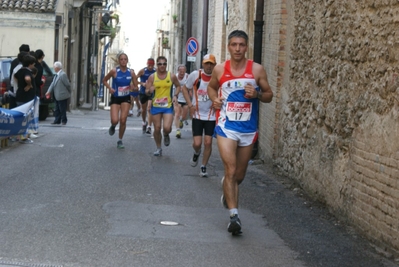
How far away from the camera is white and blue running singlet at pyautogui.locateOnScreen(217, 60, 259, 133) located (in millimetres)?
8336

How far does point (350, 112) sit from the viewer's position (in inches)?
358

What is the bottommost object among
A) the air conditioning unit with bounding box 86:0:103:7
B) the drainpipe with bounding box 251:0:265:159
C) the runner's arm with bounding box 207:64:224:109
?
the runner's arm with bounding box 207:64:224:109

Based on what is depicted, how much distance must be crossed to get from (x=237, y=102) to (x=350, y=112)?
1.47 m

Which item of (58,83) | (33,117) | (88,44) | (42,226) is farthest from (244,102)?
(88,44)

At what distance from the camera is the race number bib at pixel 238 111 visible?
8352 mm

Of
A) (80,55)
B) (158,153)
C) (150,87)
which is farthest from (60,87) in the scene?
(80,55)

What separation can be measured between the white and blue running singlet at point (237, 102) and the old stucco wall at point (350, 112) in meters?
1.19

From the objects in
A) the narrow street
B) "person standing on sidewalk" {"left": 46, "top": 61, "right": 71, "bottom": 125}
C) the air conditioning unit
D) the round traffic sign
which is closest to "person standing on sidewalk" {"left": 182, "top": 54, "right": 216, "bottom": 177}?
A: the narrow street

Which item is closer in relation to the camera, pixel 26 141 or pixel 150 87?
pixel 150 87

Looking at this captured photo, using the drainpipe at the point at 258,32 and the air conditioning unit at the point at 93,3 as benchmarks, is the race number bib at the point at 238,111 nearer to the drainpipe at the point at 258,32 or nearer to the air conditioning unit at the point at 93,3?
the drainpipe at the point at 258,32

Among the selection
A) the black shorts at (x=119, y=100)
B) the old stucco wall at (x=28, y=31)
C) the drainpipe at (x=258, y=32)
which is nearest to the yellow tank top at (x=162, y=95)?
the black shorts at (x=119, y=100)

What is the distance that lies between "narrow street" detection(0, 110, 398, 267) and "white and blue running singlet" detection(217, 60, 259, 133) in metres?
1.05

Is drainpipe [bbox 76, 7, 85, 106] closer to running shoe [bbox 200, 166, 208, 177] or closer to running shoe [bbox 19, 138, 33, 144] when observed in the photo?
running shoe [bbox 19, 138, 33, 144]

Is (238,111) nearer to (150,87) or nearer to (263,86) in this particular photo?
(263,86)
